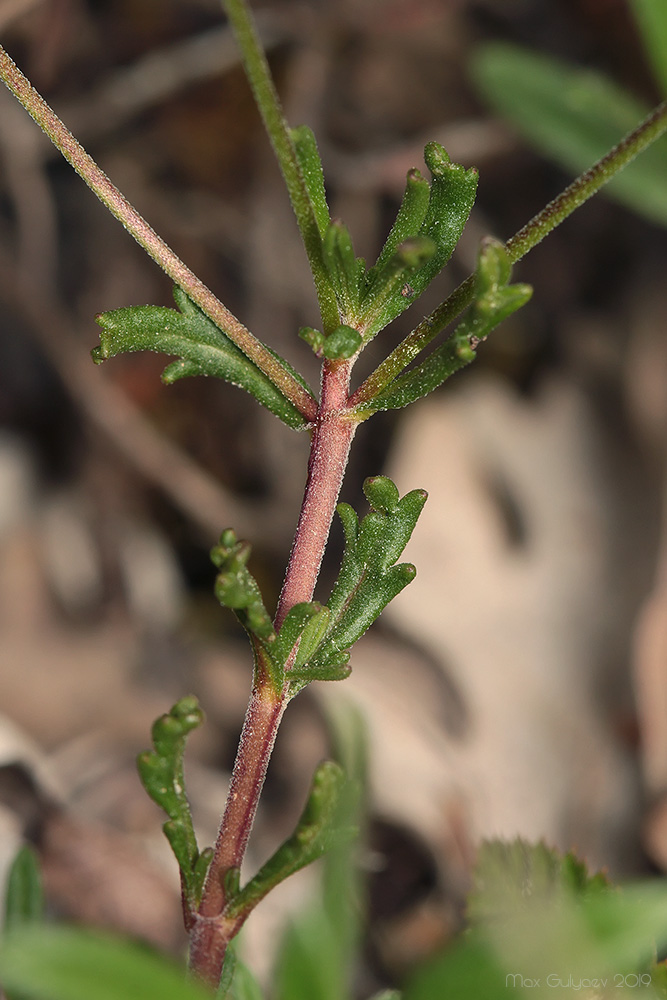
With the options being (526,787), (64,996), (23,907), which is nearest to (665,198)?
(526,787)

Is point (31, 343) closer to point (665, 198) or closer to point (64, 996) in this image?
point (665, 198)

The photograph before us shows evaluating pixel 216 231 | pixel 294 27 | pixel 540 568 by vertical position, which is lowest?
pixel 540 568

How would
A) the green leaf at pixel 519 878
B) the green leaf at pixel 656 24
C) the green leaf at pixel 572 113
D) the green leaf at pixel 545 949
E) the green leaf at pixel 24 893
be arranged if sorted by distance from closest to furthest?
the green leaf at pixel 545 949
the green leaf at pixel 519 878
the green leaf at pixel 24 893
the green leaf at pixel 656 24
the green leaf at pixel 572 113

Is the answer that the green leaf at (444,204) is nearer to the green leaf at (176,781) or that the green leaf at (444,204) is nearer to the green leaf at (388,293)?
the green leaf at (388,293)

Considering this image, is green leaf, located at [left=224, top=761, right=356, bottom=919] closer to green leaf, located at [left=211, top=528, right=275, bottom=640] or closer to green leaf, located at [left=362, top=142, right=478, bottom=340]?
green leaf, located at [left=211, top=528, right=275, bottom=640]

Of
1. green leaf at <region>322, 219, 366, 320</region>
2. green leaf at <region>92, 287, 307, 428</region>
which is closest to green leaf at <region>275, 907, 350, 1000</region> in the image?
green leaf at <region>92, 287, 307, 428</region>

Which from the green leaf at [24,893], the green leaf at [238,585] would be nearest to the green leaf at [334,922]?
the green leaf at [238,585]
